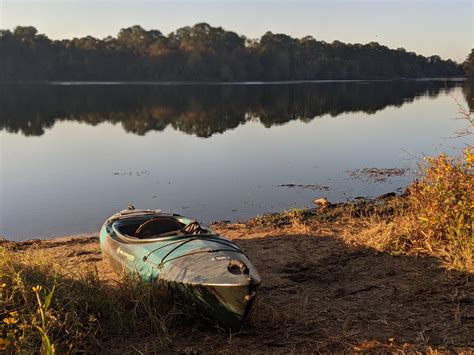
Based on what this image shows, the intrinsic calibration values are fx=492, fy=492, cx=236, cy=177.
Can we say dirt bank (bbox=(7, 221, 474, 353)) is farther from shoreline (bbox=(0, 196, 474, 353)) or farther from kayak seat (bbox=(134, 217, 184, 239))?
kayak seat (bbox=(134, 217, 184, 239))

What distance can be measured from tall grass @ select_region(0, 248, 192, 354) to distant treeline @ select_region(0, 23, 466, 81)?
95438 millimetres

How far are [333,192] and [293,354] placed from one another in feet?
32.5

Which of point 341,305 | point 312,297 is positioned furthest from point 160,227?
point 341,305

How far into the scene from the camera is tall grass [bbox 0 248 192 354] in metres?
4.36

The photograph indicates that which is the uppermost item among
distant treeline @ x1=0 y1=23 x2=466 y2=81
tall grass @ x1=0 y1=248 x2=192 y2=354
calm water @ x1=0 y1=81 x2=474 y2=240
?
distant treeline @ x1=0 y1=23 x2=466 y2=81

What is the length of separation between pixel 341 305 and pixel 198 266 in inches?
70.0

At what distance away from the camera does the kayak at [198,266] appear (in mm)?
4844

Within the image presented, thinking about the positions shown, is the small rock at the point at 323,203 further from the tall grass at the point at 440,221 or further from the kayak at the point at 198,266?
the kayak at the point at 198,266

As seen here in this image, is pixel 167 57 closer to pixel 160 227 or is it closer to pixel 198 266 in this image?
pixel 160 227

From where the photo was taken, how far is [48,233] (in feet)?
36.4

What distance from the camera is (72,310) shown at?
4734 mm

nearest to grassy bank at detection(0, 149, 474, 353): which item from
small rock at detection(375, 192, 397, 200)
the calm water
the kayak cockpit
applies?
the kayak cockpit

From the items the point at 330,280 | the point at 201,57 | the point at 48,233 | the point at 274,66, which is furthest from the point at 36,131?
the point at 274,66

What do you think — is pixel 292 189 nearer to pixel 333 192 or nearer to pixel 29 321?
pixel 333 192
